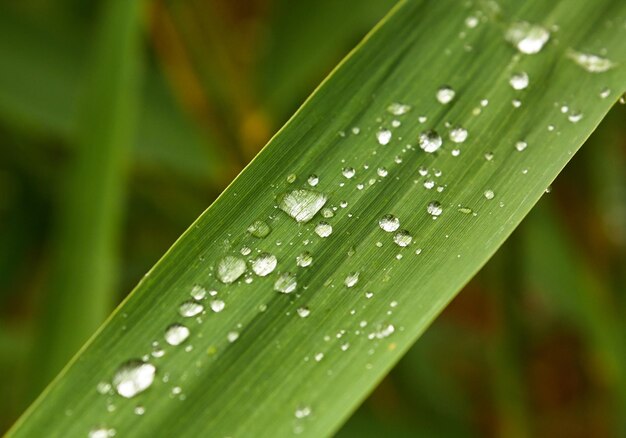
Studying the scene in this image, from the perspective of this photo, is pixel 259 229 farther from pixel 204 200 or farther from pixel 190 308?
pixel 204 200

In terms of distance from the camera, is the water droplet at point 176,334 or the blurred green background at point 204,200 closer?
the water droplet at point 176,334

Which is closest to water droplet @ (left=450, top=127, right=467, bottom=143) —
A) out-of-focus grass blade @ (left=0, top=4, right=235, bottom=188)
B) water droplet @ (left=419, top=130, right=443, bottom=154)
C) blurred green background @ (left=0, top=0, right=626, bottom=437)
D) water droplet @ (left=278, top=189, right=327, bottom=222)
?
water droplet @ (left=419, top=130, right=443, bottom=154)

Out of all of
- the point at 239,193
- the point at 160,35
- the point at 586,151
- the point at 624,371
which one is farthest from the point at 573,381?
the point at 239,193

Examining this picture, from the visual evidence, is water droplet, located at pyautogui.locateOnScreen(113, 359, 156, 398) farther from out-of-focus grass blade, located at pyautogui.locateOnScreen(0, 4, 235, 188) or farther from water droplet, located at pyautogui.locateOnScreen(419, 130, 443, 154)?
out-of-focus grass blade, located at pyautogui.locateOnScreen(0, 4, 235, 188)

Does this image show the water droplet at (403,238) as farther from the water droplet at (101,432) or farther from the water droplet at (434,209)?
the water droplet at (101,432)

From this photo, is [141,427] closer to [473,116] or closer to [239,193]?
[239,193]

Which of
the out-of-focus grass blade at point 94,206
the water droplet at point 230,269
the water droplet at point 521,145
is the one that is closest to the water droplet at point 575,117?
the water droplet at point 521,145

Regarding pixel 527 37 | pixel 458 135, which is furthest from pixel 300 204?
pixel 527 37
